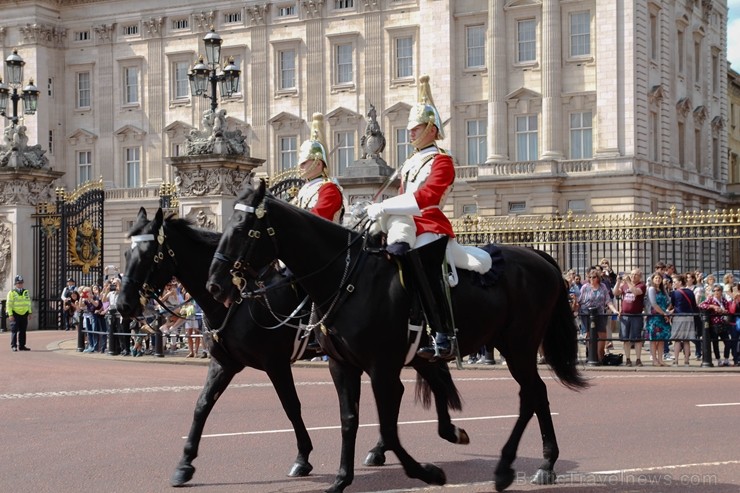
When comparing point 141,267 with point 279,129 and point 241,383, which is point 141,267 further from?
point 279,129

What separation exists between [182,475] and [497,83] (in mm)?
46158

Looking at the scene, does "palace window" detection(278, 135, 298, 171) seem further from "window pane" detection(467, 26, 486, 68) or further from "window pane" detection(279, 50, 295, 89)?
"window pane" detection(467, 26, 486, 68)

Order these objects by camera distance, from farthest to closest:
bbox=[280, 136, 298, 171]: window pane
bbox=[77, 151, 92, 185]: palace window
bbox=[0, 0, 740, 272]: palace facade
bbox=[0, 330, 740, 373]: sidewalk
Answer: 1. bbox=[77, 151, 92, 185]: palace window
2. bbox=[280, 136, 298, 171]: window pane
3. bbox=[0, 0, 740, 272]: palace facade
4. bbox=[0, 330, 740, 373]: sidewalk

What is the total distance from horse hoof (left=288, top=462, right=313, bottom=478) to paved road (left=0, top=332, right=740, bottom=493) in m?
0.08

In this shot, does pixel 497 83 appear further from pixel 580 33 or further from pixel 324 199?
pixel 324 199

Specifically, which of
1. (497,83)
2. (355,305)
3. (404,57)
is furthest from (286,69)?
(355,305)

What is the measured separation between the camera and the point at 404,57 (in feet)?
185

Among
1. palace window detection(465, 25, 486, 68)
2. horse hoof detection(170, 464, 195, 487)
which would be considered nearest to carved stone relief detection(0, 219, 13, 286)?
horse hoof detection(170, 464, 195, 487)

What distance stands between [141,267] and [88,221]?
2227 cm

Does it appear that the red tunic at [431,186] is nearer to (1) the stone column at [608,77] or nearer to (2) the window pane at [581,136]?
(1) the stone column at [608,77]

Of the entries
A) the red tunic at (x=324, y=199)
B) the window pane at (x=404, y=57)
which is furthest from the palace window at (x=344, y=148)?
the red tunic at (x=324, y=199)

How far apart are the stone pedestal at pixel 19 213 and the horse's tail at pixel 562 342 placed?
2228 cm

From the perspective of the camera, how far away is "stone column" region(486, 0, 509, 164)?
53562 mm

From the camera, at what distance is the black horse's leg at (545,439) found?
8.70 meters
